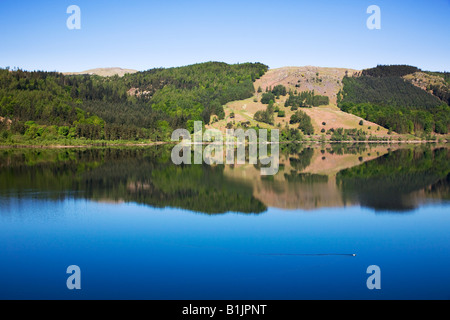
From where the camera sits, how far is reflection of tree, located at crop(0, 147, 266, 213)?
2681cm

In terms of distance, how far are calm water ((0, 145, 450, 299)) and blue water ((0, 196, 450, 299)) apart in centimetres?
5

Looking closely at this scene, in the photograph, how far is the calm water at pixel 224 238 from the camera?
1340 centimetres

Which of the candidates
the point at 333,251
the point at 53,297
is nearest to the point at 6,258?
the point at 53,297

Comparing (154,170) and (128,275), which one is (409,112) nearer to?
(154,170)

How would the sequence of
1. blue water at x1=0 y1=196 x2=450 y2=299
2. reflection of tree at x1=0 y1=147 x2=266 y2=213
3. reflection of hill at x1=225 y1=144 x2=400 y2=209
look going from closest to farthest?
blue water at x1=0 y1=196 x2=450 y2=299
reflection of hill at x1=225 y1=144 x2=400 y2=209
reflection of tree at x1=0 y1=147 x2=266 y2=213

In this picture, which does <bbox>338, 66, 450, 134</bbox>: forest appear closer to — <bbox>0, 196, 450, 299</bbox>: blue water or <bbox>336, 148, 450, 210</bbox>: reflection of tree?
<bbox>336, 148, 450, 210</bbox>: reflection of tree

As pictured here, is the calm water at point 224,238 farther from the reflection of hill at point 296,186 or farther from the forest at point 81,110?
the forest at point 81,110

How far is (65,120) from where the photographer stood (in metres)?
109

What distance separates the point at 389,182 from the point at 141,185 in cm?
1944

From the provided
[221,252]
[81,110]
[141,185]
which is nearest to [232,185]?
[141,185]

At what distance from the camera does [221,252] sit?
54.2ft

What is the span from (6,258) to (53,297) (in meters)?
4.43

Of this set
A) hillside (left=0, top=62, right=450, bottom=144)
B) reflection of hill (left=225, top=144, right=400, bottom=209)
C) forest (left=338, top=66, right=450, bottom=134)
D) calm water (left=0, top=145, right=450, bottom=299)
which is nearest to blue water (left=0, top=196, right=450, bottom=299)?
calm water (left=0, top=145, right=450, bottom=299)

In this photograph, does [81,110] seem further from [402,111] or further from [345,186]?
[402,111]
